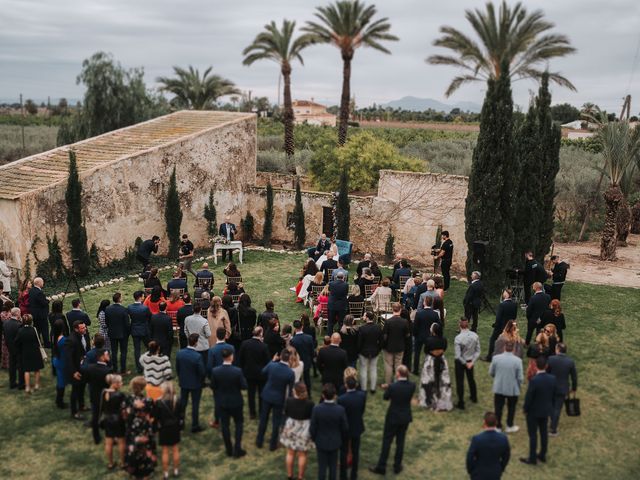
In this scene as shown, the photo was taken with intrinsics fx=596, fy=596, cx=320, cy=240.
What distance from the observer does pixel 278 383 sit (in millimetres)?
8938

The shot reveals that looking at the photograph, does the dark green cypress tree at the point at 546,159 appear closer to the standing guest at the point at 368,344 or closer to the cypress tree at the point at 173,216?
the standing guest at the point at 368,344

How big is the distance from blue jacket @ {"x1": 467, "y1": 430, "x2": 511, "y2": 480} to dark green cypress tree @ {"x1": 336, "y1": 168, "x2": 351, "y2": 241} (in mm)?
15654

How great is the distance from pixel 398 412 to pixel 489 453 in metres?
1.49

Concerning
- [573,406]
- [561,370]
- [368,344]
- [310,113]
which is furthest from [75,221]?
[310,113]

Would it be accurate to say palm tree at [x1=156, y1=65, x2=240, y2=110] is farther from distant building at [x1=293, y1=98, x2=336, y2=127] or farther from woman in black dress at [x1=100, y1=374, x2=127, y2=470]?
distant building at [x1=293, y1=98, x2=336, y2=127]

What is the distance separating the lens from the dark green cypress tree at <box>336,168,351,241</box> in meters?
22.5

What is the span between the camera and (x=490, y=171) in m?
17.0

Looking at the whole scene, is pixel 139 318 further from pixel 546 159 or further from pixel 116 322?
pixel 546 159

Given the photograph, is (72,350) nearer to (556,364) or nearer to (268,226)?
(556,364)

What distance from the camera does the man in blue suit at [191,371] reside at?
30.7 ft

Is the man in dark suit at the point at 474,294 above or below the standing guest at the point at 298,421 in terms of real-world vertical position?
above

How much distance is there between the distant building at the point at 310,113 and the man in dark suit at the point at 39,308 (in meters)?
104

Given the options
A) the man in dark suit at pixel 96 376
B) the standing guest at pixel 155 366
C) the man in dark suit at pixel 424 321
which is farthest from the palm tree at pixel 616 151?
the man in dark suit at pixel 96 376

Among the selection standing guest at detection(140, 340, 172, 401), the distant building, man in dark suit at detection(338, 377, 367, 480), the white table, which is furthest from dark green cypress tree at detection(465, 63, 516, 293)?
the distant building
